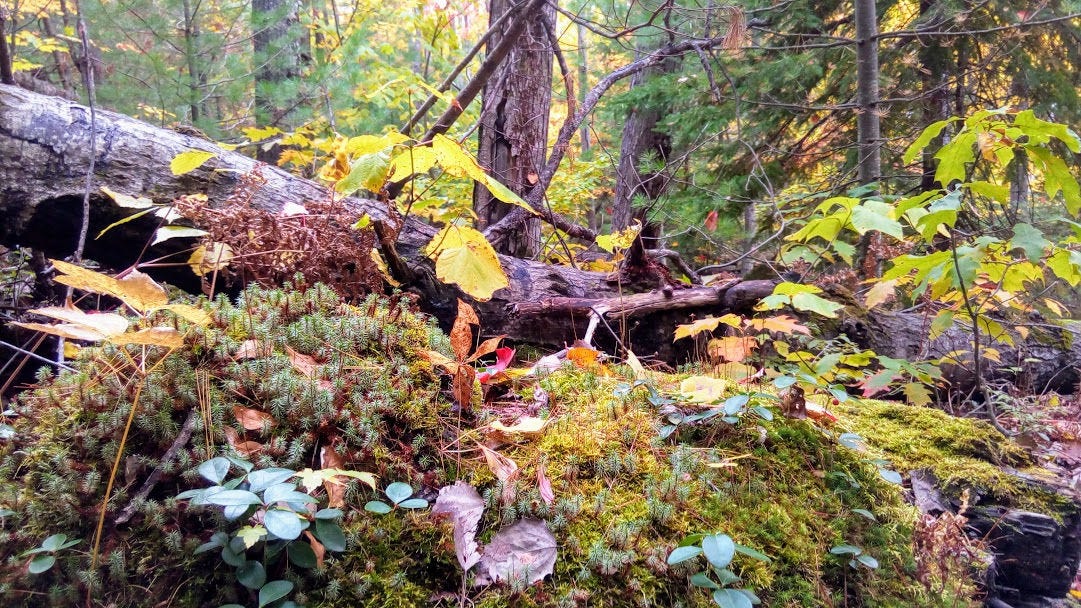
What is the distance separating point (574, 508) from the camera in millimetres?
1347

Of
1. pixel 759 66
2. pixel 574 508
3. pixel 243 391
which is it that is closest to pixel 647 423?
pixel 574 508

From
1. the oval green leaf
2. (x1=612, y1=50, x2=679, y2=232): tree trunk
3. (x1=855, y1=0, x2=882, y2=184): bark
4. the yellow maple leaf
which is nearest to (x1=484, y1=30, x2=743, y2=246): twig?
(x1=855, y1=0, x2=882, y2=184): bark

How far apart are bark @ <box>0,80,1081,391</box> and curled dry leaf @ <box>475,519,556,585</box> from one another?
1.79 meters

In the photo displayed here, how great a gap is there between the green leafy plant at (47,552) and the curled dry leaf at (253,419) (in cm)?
37

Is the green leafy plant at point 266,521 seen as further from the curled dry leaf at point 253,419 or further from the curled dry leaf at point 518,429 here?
the curled dry leaf at point 518,429

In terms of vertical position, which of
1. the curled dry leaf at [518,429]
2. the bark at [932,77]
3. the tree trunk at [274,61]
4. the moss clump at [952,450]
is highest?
the tree trunk at [274,61]

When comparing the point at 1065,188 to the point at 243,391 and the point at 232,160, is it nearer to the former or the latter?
the point at 243,391

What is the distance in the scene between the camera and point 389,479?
135 cm

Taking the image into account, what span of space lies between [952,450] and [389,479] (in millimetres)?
2200

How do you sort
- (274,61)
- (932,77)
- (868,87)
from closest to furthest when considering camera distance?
(868,87) < (932,77) < (274,61)

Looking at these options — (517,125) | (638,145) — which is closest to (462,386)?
(517,125)

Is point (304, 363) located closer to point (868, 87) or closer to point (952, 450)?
point (952, 450)

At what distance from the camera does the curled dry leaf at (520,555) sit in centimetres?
120

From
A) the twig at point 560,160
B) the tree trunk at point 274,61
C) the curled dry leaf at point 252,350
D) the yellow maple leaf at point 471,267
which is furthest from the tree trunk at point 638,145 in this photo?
the curled dry leaf at point 252,350
